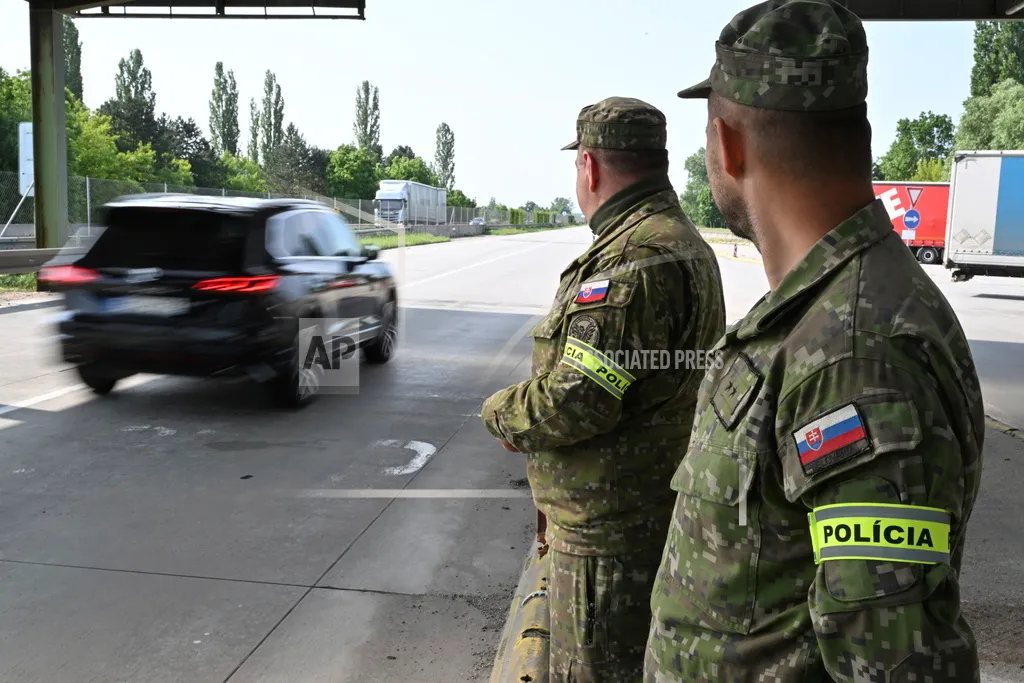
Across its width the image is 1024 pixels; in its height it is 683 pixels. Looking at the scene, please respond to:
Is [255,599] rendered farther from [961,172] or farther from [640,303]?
[961,172]

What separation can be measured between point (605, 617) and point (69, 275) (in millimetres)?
6558

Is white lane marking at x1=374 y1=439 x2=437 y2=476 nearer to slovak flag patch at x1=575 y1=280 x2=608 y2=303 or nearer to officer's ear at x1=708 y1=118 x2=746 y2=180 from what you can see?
slovak flag patch at x1=575 y1=280 x2=608 y2=303

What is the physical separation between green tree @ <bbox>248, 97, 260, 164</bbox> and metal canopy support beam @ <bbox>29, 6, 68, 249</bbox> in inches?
3151

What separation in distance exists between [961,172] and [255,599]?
79.9 feet

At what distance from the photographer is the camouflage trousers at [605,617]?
89.7 inches

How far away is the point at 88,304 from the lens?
7.40m

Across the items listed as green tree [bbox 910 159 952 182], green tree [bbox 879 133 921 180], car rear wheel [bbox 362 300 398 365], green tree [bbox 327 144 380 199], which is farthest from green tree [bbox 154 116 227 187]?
green tree [bbox 879 133 921 180]

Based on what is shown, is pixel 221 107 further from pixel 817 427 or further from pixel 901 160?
pixel 817 427

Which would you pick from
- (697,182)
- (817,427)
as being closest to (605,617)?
(817,427)

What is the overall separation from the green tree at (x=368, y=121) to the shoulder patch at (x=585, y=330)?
101029 mm


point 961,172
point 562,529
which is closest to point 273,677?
point 562,529

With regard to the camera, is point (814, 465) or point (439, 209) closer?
point (814, 465)

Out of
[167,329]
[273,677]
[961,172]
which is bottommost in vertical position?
[273,677]

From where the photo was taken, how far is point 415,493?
5801 millimetres
